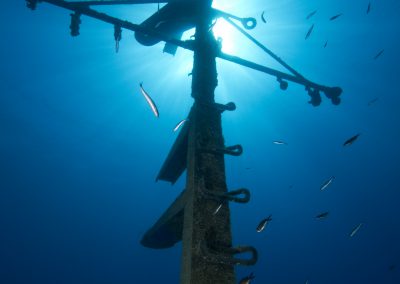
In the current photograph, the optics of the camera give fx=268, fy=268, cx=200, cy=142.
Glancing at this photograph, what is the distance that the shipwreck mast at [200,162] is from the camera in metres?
2.60

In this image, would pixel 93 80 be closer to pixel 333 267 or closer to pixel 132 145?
pixel 132 145

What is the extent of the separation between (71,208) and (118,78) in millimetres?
68412

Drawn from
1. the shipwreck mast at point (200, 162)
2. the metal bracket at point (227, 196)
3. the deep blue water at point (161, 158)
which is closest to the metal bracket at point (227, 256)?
the shipwreck mast at point (200, 162)

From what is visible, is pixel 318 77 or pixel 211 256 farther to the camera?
pixel 318 77

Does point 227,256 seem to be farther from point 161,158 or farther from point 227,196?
point 161,158

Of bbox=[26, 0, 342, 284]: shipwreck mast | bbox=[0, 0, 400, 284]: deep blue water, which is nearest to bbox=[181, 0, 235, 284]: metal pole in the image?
bbox=[26, 0, 342, 284]: shipwreck mast

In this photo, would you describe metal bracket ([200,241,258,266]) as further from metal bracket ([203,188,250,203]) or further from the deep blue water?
the deep blue water

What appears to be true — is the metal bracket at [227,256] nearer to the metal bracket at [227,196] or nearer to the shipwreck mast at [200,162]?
the shipwreck mast at [200,162]

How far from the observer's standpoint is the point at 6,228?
113 metres

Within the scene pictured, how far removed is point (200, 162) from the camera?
3.19 meters

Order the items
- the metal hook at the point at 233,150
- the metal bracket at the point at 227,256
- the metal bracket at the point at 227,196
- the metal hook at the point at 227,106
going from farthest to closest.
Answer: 1. the metal hook at the point at 227,106
2. the metal hook at the point at 233,150
3. the metal bracket at the point at 227,196
4. the metal bracket at the point at 227,256

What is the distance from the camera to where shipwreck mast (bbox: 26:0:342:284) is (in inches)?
103

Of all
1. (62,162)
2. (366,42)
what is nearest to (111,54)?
(62,162)

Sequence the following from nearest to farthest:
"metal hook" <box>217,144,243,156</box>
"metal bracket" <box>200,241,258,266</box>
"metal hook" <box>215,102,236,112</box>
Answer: "metal bracket" <box>200,241,258,266</box>, "metal hook" <box>217,144,243,156</box>, "metal hook" <box>215,102,236,112</box>
